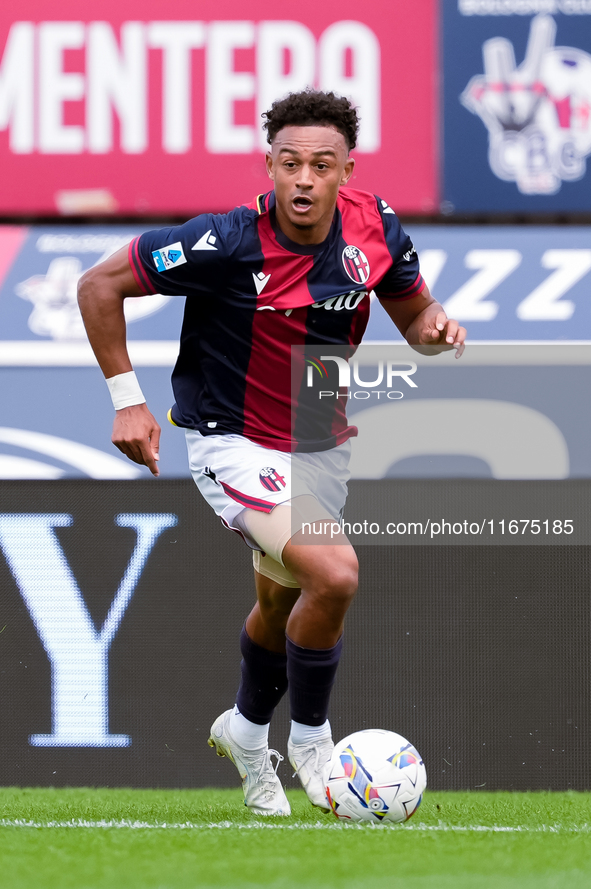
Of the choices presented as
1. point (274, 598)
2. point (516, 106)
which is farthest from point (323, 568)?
point (516, 106)

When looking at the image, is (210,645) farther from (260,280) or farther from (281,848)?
(281,848)

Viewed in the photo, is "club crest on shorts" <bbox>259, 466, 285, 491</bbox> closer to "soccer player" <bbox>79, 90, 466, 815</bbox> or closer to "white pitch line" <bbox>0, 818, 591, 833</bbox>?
"soccer player" <bbox>79, 90, 466, 815</bbox>

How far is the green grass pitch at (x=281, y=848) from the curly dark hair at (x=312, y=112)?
179cm

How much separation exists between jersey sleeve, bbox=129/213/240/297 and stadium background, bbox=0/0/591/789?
38.4 inches

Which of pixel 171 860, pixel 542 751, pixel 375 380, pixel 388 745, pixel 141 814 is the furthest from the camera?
pixel 375 380

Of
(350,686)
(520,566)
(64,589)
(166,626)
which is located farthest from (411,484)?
(64,589)

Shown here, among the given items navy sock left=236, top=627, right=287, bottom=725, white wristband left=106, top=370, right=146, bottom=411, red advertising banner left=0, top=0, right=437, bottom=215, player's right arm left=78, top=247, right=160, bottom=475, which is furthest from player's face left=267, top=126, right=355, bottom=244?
red advertising banner left=0, top=0, right=437, bottom=215

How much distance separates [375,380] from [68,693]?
1.55m

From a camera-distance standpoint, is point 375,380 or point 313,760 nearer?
point 313,760

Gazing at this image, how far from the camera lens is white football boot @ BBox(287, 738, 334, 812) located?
116 inches

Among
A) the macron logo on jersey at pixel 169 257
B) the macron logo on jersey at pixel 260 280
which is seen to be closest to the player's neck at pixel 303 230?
the macron logo on jersey at pixel 260 280

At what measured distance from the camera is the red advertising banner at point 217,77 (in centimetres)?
655

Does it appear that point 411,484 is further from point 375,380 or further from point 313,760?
point 313,760

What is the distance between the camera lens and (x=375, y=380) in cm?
434
